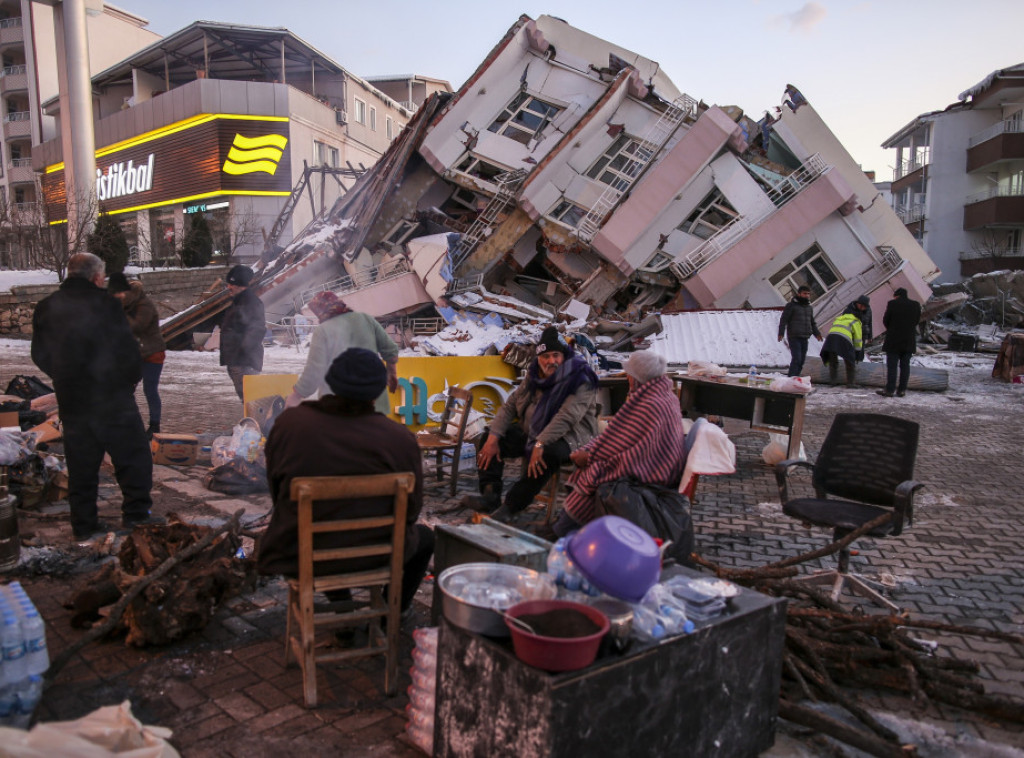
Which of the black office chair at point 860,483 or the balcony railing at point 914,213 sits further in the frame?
the balcony railing at point 914,213

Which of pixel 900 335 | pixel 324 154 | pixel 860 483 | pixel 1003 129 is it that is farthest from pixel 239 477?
pixel 1003 129

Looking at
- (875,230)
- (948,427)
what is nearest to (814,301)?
(875,230)

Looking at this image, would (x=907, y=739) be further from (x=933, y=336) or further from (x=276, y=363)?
(x=933, y=336)

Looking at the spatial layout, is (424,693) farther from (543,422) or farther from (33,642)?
(543,422)

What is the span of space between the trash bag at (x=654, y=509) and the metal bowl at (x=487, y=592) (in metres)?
1.54

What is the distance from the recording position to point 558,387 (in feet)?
18.8

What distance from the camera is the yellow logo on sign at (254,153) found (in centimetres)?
3366

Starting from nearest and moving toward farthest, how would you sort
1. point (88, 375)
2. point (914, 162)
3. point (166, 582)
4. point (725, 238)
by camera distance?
point (166, 582) → point (88, 375) → point (725, 238) → point (914, 162)

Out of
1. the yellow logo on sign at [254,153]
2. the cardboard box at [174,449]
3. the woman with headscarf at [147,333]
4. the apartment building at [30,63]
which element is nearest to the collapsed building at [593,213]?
the woman with headscarf at [147,333]

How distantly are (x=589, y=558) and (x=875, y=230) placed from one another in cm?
2449

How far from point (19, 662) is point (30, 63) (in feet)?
166

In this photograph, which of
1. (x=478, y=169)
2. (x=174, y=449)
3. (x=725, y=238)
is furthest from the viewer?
(x=478, y=169)

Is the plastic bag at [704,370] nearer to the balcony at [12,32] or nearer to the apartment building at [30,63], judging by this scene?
the apartment building at [30,63]

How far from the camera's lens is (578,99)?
22.8 meters
